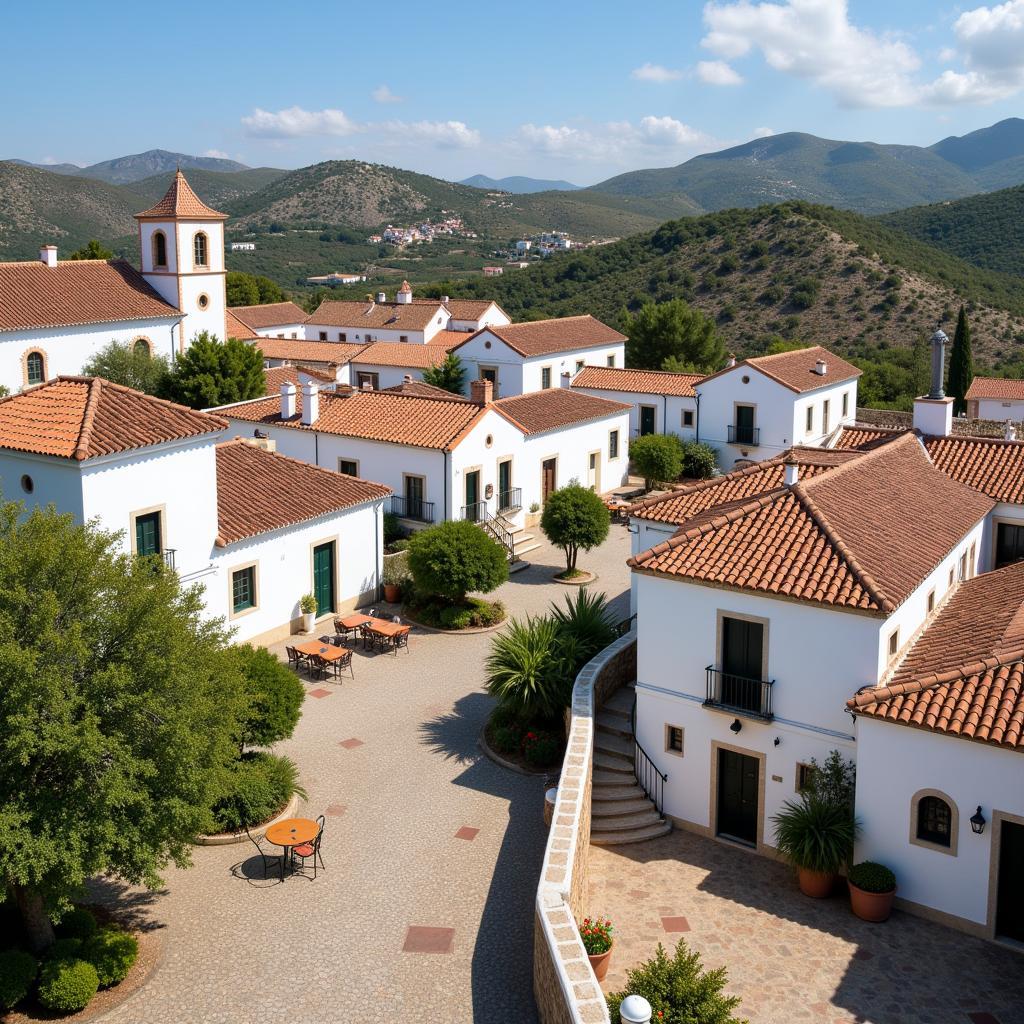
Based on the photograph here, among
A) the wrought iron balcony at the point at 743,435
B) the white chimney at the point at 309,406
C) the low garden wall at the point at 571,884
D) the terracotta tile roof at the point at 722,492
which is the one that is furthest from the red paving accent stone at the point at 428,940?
the wrought iron balcony at the point at 743,435

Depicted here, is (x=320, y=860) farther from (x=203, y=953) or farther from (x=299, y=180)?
(x=299, y=180)

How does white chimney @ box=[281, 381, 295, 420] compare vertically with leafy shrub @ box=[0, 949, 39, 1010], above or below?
above

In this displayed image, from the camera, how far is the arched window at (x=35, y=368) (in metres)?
42.7

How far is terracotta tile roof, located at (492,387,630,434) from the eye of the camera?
36094 millimetres

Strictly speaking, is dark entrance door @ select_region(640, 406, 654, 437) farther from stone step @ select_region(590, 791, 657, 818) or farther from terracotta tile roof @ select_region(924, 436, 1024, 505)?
stone step @ select_region(590, 791, 657, 818)

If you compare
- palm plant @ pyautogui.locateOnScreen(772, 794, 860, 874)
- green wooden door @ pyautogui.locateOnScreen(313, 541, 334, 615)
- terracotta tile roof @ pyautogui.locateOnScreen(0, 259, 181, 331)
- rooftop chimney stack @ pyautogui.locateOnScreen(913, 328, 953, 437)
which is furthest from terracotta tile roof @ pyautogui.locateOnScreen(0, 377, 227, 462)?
terracotta tile roof @ pyautogui.locateOnScreen(0, 259, 181, 331)

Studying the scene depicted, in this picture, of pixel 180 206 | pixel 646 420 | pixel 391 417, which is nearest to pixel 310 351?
pixel 180 206

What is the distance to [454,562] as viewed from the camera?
25891 millimetres

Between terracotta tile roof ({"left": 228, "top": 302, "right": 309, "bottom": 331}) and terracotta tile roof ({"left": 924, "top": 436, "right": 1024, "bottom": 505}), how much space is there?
179 ft

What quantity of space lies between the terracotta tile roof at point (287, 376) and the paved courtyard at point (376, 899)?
26661 millimetres

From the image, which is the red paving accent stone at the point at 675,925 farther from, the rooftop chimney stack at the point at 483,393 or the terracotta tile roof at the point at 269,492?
the rooftop chimney stack at the point at 483,393

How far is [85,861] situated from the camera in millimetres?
12094

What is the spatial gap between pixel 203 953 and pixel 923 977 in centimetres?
943

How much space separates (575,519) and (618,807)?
13.1m
